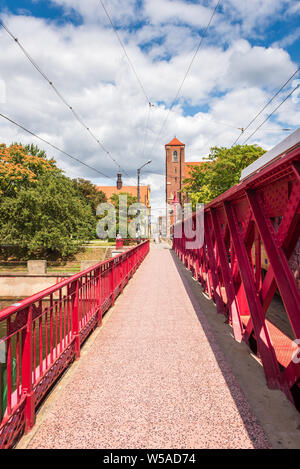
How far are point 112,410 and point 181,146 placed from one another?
71.6 m

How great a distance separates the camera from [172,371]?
3.59 m

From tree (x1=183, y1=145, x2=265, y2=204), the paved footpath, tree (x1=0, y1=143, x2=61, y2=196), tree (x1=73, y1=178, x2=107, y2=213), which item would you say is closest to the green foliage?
tree (x1=0, y1=143, x2=61, y2=196)

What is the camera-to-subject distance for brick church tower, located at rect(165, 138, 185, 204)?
68375 millimetres

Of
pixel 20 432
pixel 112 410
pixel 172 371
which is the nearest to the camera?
pixel 20 432

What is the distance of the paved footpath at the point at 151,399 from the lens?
2.34m

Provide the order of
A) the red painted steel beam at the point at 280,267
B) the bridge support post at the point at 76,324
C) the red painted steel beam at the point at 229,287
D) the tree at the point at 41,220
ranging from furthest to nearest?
the tree at the point at 41,220 → the red painted steel beam at the point at 229,287 → the bridge support post at the point at 76,324 → the red painted steel beam at the point at 280,267

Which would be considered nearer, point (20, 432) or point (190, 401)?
point (20, 432)

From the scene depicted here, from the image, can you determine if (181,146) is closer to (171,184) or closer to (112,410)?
(171,184)

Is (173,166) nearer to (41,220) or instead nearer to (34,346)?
(41,220)

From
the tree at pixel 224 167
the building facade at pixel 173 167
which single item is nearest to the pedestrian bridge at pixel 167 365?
the tree at pixel 224 167

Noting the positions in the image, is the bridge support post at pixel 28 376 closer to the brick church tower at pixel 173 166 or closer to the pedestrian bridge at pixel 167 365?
the pedestrian bridge at pixel 167 365

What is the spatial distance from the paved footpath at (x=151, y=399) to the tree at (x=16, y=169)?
27.4 meters

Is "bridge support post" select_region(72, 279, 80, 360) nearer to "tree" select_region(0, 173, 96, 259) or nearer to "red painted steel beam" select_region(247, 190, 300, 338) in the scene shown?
"red painted steel beam" select_region(247, 190, 300, 338)
